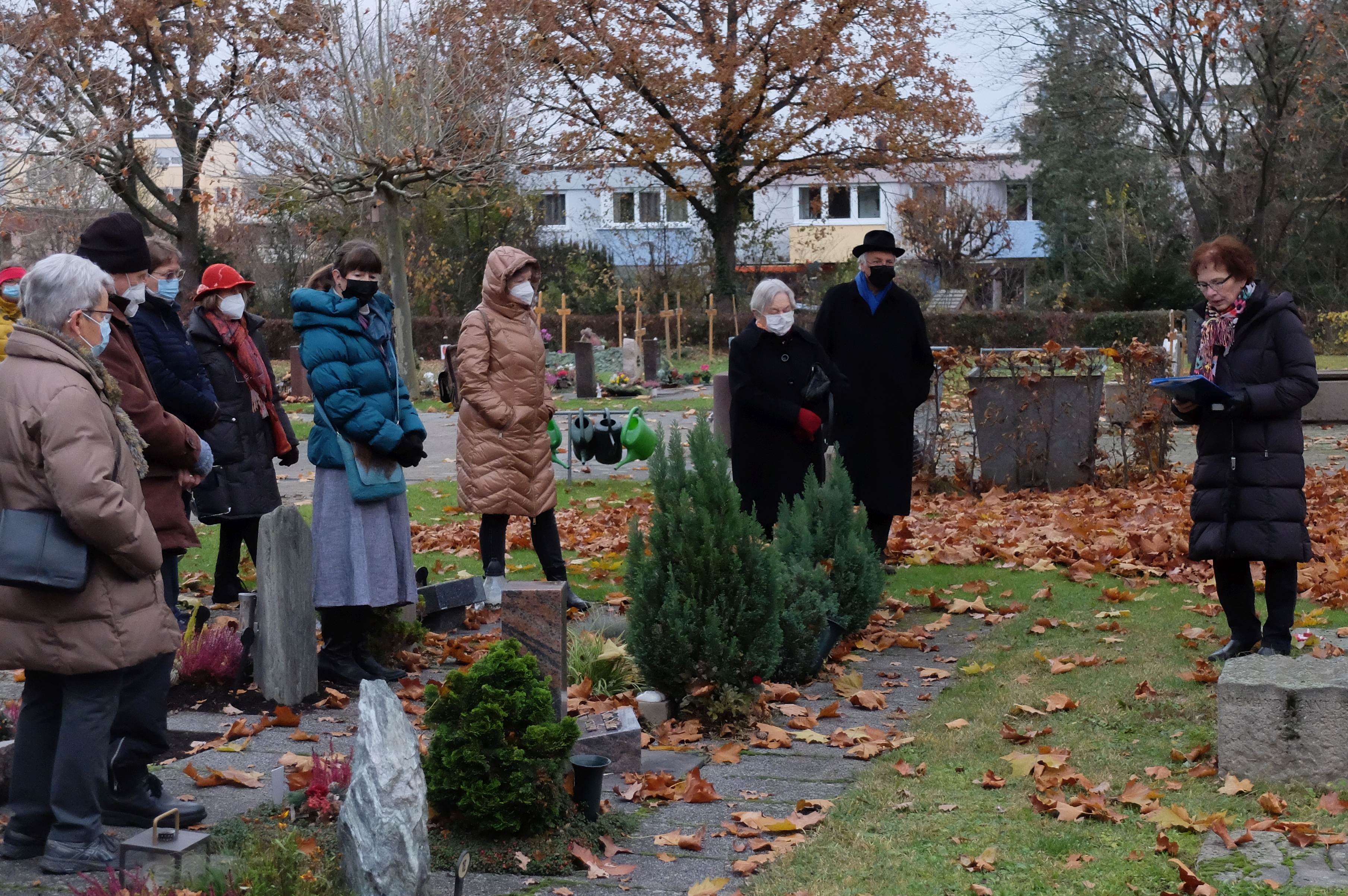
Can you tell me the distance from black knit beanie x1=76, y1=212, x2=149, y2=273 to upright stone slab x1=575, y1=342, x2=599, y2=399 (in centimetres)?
1966

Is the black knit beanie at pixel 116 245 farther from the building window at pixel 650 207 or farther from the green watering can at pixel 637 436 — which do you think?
the building window at pixel 650 207

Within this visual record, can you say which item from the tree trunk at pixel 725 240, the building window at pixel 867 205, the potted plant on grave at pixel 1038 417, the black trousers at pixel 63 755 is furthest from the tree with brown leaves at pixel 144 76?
the building window at pixel 867 205

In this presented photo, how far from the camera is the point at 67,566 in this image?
405 centimetres

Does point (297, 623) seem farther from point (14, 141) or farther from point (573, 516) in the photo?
point (14, 141)

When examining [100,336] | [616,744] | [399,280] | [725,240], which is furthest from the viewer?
[725,240]

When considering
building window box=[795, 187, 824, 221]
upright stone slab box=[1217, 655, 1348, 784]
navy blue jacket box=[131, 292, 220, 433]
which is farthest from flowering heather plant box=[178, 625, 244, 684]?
building window box=[795, 187, 824, 221]

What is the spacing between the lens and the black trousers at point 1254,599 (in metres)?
6.27

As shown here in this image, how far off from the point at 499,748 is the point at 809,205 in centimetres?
5930

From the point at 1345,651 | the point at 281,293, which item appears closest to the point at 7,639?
the point at 1345,651

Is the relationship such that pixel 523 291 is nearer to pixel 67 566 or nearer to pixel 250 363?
pixel 250 363

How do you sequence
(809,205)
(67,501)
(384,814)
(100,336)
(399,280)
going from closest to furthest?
(384,814)
(67,501)
(100,336)
(399,280)
(809,205)

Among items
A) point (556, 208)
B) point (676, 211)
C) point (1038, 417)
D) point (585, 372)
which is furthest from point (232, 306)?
point (556, 208)

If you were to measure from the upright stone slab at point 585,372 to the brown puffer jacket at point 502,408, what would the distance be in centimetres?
1684

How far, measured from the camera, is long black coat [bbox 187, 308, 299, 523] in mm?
7824
